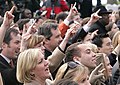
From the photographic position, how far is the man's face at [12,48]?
241 inches

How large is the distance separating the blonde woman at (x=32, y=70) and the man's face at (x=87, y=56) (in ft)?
4.00

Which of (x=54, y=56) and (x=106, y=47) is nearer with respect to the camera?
(x=54, y=56)

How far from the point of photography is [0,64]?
5723 millimetres

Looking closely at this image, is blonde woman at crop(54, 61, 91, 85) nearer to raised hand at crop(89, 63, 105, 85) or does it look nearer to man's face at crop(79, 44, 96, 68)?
raised hand at crop(89, 63, 105, 85)

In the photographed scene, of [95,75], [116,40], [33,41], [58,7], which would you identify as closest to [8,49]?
[33,41]

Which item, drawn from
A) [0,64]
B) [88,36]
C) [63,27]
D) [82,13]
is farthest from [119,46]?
[82,13]

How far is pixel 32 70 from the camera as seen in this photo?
4793 mm

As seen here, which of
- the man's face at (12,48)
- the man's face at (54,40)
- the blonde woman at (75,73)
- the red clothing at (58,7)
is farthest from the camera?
the red clothing at (58,7)

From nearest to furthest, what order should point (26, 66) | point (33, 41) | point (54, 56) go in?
point (26, 66), point (54, 56), point (33, 41)

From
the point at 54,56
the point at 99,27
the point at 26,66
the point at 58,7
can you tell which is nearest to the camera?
the point at 26,66

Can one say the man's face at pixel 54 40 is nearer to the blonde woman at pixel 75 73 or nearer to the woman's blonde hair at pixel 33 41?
the woman's blonde hair at pixel 33 41

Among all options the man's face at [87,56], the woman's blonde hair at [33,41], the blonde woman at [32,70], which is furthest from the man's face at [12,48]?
the blonde woman at [32,70]

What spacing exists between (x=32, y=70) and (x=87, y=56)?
1.36 meters

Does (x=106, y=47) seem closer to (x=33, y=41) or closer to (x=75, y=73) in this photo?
(x=33, y=41)
